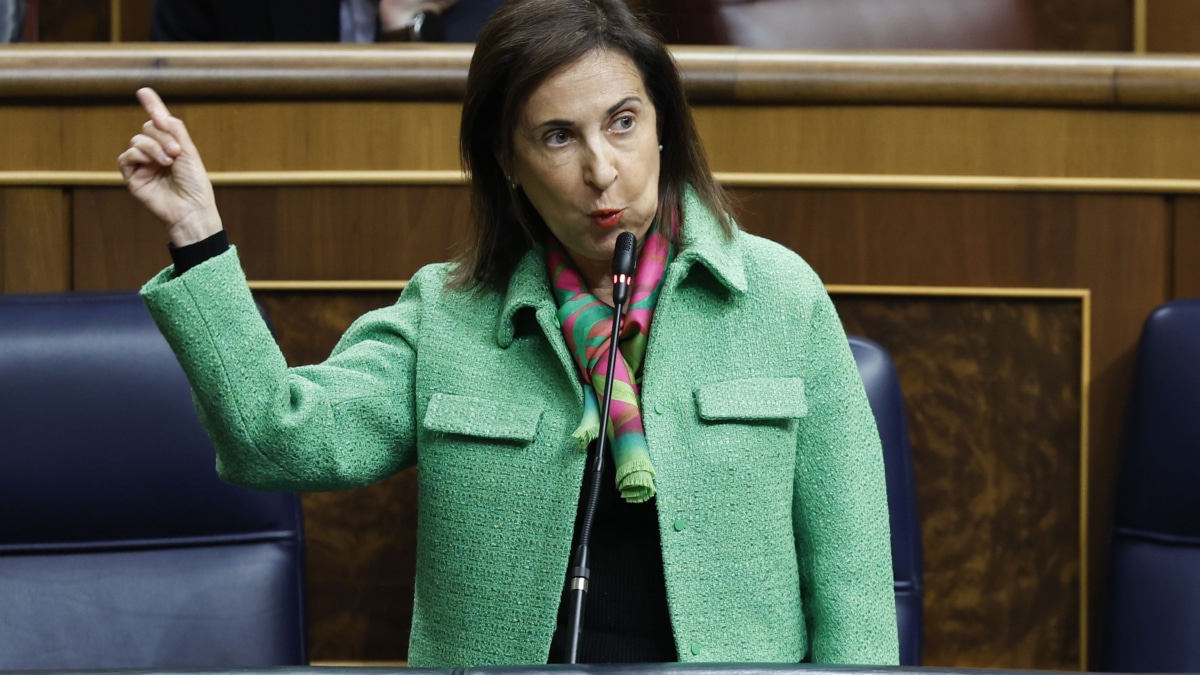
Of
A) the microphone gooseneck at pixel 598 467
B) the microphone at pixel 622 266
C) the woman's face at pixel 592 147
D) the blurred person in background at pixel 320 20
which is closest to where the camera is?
the microphone gooseneck at pixel 598 467

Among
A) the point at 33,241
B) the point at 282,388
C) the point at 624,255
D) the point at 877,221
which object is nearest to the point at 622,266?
the point at 624,255

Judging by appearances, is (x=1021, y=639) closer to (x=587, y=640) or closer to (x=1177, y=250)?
(x=1177, y=250)

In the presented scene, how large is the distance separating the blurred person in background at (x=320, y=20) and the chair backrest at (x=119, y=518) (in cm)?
59

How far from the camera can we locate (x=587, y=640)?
1100 mm

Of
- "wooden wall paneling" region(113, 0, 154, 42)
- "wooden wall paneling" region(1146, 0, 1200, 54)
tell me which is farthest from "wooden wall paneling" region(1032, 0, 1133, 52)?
"wooden wall paneling" region(113, 0, 154, 42)

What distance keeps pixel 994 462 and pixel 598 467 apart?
65 centimetres

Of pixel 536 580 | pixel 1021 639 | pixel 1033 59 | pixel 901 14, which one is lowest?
pixel 1021 639

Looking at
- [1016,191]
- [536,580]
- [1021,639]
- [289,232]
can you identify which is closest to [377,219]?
[289,232]

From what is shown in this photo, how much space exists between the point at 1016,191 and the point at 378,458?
0.72 meters

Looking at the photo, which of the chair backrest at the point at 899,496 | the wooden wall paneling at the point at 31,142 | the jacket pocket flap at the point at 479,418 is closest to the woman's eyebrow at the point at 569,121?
the jacket pocket flap at the point at 479,418

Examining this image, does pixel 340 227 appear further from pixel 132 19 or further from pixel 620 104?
pixel 132 19

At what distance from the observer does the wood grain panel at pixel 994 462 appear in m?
1.44

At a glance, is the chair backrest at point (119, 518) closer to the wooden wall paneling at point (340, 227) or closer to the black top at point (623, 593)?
the wooden wall paneling at point (340, 227)

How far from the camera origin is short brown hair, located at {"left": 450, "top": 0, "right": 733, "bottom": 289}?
42.9 inches
